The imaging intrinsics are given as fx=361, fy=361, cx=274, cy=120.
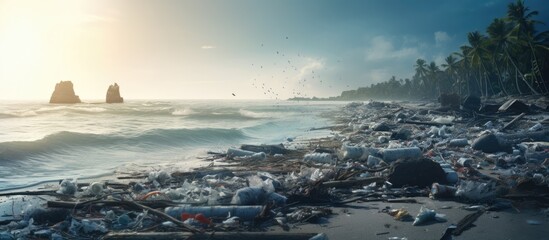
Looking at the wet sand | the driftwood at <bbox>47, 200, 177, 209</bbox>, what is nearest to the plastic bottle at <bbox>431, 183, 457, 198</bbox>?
the wet sand

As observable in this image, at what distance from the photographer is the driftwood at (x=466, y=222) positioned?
3.54m

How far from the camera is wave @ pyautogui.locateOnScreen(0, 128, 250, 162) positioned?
12.4 meters

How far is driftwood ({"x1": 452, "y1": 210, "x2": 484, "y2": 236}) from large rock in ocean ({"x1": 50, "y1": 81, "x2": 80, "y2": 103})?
103649 millimetres

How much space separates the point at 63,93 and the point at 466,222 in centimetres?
10422

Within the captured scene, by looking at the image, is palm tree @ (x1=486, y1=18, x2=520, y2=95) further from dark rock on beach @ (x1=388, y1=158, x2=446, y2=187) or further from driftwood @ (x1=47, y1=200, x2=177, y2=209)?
driftwood @ (x1=47, y1=200, x2=177, y2=209)

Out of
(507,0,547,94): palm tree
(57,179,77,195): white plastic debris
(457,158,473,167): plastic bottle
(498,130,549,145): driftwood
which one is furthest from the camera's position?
(507,0,547,94): palm tree

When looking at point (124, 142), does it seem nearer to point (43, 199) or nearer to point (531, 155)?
point (43, 199)

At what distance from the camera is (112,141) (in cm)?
1655

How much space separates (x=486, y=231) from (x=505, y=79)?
5768 centimetres

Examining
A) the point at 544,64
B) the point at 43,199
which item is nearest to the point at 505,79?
the point at 544,64

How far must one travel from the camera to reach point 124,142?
16.5m

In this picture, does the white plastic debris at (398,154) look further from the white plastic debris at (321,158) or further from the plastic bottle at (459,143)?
the plastic bottle at (459,143)

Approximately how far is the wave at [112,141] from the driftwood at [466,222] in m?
12.5

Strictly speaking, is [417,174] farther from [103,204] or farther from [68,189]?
[68,189]
